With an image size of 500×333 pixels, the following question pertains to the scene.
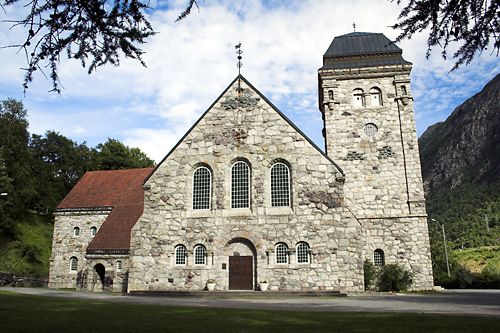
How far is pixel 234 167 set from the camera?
2406 cm

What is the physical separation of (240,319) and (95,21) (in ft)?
24.3

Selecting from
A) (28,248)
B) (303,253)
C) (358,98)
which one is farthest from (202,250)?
(28,248)

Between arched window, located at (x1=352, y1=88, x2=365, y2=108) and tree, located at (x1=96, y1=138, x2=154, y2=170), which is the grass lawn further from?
tree, located at (x1=96, y1=138, x2=154, y2=170)

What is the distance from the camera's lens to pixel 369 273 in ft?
82.9

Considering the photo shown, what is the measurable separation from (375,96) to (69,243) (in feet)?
90.7

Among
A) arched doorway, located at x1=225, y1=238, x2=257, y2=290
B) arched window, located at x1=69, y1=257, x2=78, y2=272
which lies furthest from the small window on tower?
arched window, located at x1=69, y1=257, x2=78, y2=272

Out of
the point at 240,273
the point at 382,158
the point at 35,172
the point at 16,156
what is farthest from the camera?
the point at 35,172

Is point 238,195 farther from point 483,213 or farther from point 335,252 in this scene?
point 483,213

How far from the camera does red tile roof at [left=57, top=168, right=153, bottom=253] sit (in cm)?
2922

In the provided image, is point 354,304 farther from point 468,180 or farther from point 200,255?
point 468,180

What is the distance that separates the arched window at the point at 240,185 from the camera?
23.5m

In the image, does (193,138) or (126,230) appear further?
(126,230)

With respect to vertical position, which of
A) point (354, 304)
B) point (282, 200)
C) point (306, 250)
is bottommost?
point (354, 304)

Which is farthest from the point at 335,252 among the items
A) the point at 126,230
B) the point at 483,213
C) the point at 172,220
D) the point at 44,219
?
the point at 483,213
